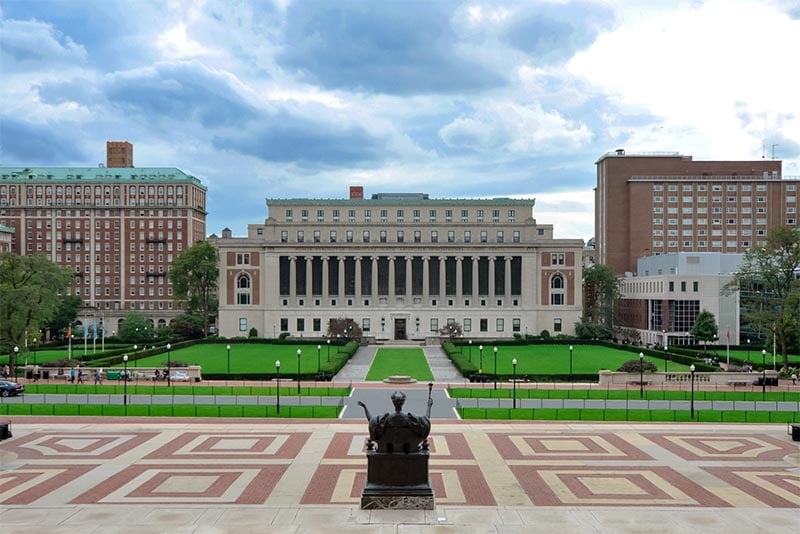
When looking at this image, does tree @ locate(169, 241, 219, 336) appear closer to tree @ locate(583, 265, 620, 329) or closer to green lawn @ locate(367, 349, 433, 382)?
green lawn @ locate(367, 349, 433, 382)

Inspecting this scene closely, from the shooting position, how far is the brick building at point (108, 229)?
472 ft

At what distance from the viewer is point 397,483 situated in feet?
86.3

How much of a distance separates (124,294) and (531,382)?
98.9 meters

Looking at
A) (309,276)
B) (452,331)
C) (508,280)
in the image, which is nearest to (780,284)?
(452,331)

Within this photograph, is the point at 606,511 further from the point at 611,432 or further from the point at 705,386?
the point at 705,386

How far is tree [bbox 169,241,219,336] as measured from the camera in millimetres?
121750

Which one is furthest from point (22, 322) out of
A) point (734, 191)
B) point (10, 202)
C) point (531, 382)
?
point (734, 191)

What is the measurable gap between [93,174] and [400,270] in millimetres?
66521

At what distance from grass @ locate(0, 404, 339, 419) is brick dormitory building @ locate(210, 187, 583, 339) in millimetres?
69520

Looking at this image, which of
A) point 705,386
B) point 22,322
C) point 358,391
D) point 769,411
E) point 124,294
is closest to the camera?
point 769,411

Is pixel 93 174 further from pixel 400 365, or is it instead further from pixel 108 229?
pixel 400 365

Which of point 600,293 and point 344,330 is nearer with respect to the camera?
point 344,330

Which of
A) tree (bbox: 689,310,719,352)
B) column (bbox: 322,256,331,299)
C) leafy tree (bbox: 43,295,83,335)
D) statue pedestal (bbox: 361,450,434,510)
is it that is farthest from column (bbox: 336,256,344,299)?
statue pedestal (bbox: 361,450,434,510)

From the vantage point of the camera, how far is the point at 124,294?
144 m
